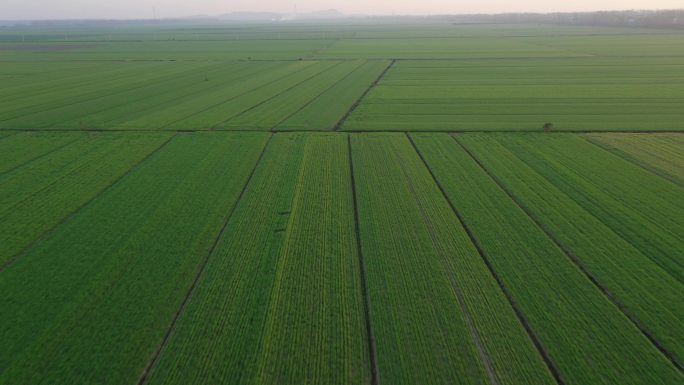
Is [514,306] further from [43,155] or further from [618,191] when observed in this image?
[43,155]

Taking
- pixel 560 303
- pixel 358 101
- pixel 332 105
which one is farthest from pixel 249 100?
pixel 560 303

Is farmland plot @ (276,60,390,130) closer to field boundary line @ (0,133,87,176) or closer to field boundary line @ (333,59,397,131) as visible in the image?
field boundary line @ (333,59,397,131)

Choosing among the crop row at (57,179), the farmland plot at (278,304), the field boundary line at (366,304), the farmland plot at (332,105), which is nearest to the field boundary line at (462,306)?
the field boundary line at (366,304)

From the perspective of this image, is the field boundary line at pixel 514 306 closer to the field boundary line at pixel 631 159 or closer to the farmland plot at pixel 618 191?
the farmland plot at pixel 618 191

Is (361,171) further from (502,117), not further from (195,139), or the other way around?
(502,117)

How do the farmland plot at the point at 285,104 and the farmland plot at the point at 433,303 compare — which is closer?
the farmland plot at the point at 433,303
